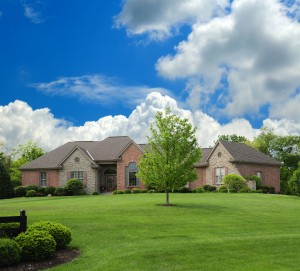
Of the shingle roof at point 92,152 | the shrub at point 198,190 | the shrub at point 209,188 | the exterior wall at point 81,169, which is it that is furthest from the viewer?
the shingle roof at point 92,152

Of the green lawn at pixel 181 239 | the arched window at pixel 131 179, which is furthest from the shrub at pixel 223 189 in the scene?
the green lawn at pixel 181 239

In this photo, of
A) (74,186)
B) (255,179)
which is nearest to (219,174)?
(255,179)

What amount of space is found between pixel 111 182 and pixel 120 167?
301cm

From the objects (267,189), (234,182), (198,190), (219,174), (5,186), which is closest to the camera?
(234,182)

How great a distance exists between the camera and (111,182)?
181 ft

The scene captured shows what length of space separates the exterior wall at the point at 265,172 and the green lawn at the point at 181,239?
87.2 ft

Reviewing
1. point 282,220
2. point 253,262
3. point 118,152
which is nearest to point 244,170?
point 118,152

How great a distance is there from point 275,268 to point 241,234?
4.88m

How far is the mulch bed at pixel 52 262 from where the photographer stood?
42.5ft

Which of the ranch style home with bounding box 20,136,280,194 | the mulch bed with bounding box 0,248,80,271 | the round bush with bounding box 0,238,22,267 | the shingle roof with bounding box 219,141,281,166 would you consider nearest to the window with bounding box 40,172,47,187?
the ranch style home with bounding box 20,136,280,194

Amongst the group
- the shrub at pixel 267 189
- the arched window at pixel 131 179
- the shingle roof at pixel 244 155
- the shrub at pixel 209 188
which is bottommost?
the shrub at pixel 267 189

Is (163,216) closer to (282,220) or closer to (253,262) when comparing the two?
(282,220)

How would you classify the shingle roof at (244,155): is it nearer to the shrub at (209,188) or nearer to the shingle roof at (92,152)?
the shrub at (209,188)

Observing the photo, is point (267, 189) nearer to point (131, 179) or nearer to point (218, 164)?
point (218, 164)
